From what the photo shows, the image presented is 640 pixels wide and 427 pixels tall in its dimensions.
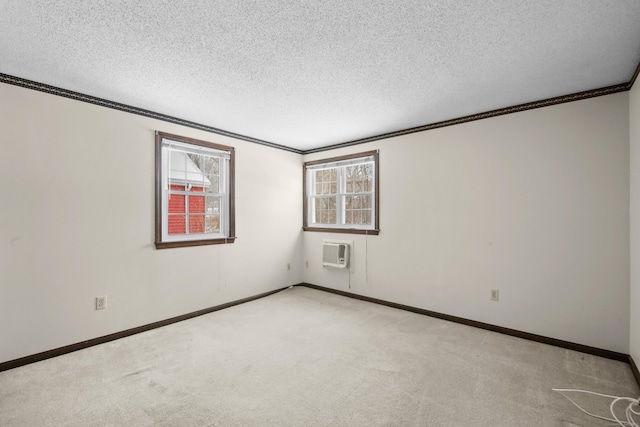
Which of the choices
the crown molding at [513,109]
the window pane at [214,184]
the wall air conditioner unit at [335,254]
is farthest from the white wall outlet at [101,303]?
the crown molding at [513,109]

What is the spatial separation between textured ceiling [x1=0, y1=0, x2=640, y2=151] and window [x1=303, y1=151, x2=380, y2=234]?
143 cm

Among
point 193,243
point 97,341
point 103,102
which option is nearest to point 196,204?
point 193,243

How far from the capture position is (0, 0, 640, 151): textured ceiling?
5.68 ft

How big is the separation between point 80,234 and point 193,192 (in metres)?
1.27

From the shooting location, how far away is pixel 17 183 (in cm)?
259

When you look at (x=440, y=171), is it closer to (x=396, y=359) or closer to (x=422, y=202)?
(x=422, y=202)

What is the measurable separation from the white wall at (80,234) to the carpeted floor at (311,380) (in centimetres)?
32

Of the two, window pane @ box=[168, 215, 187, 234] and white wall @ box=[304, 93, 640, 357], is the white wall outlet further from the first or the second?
white wall @ box=[304, 93, 640, 357]

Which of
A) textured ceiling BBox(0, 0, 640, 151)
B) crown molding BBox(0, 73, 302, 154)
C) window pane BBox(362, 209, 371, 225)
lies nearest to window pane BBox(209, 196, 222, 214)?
crown molding BBox(0, 73, 302, 154)

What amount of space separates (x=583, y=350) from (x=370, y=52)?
3.28m

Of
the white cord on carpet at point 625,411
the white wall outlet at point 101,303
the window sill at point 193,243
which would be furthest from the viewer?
the window sill at point 193,243

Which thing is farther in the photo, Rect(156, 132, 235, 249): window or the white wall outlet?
Rect(156, 132, 235, 249): window

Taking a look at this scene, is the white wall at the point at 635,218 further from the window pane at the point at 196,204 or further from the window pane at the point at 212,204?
the window pane at the point at 196,204

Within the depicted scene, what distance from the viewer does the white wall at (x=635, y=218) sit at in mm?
2359
